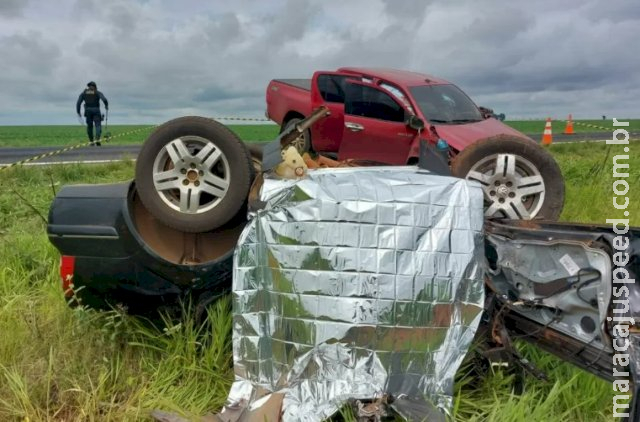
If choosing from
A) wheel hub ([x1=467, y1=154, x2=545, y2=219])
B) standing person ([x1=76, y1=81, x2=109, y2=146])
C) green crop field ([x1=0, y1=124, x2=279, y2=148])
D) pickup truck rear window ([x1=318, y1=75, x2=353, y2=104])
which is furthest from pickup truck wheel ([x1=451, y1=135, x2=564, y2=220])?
standing person ([x1=76, y1=81, x2=109, y2=146])

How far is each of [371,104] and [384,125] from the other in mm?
415

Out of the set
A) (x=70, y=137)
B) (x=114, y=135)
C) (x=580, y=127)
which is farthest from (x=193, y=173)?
(x=580, y=127)

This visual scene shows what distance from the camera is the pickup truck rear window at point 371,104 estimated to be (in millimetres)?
6606

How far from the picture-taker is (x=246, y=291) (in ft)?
8.18

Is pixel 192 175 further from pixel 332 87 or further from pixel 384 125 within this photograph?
pixel 332 87

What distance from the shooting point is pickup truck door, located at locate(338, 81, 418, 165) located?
21.0 ft

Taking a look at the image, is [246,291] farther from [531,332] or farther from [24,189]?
[24,189]

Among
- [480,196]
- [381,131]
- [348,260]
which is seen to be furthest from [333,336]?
[381,131]

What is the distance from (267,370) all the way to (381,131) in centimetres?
454

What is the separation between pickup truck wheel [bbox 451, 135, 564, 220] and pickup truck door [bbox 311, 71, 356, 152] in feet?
10.5

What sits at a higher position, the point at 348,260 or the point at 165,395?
the point at 348,260

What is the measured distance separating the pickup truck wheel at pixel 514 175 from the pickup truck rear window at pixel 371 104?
2.62 metres

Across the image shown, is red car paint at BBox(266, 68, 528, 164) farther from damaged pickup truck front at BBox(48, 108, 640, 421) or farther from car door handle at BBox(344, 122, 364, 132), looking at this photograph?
damaged pickup truck front at BBox(48, 108, 640, 421)

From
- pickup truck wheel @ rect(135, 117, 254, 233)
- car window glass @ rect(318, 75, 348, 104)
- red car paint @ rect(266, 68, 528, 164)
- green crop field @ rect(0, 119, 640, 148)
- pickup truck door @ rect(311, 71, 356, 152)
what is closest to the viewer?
pickup truck wheel @ rect(135, 117, 254, 233)
